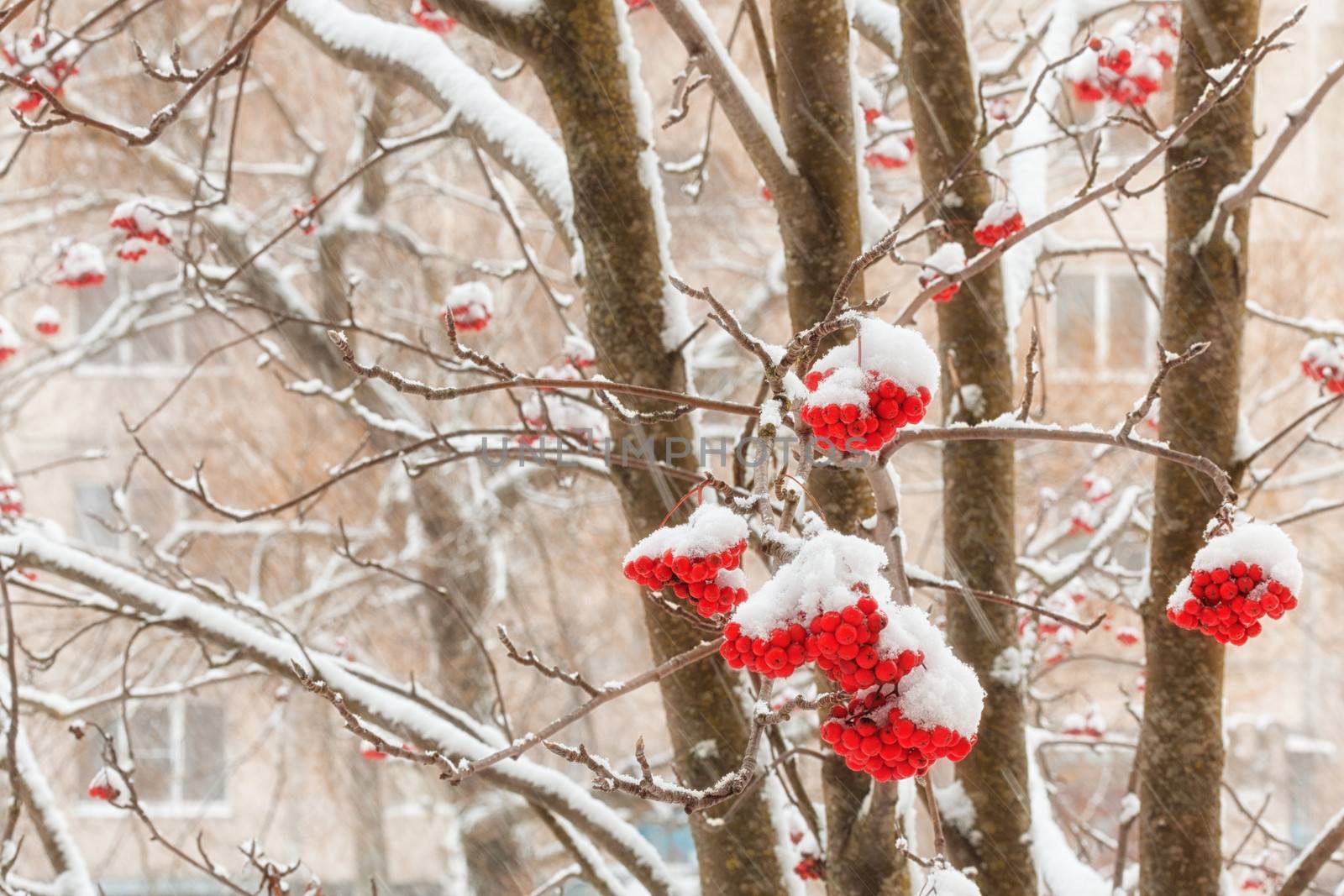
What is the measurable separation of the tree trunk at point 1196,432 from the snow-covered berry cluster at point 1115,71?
2.79 feet

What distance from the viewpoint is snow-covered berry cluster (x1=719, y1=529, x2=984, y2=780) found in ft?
4.00

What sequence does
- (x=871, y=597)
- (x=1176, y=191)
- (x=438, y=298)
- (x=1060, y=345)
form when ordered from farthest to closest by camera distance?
(x=1060, y=345) < (x=438, y=298) < (x=1176, y=191) < (x=871, y=597)

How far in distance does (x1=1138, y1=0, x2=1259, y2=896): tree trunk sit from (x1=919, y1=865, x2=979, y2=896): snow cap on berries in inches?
55.7

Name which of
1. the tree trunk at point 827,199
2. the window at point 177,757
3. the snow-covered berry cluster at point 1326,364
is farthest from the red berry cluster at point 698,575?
the window at point 177,757

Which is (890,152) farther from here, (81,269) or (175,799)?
(175,799)

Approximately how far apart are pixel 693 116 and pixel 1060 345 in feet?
16.1

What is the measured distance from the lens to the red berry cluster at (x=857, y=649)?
1.19 m

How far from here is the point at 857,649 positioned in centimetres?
121

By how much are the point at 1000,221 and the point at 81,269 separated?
3.90 metres

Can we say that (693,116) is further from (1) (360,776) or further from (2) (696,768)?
(2) (696,768)

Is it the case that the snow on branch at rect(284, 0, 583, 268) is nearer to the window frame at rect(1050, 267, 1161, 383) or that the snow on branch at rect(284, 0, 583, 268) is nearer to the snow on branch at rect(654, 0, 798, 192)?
the snow on branch at rect(654, 0, 798, 192)

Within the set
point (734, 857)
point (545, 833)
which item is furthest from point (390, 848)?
point (734, 857)

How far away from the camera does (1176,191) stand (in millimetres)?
2783

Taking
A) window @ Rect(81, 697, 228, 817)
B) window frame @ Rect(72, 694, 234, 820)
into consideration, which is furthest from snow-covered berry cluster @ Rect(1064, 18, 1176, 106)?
window frame @ Rect(72, 694, 234, 820)
